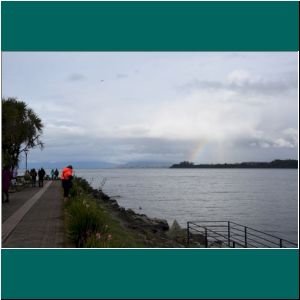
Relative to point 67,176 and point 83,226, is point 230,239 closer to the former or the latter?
point 67,176


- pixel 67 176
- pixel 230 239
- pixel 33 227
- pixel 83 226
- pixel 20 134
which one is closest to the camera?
pixel 83 226

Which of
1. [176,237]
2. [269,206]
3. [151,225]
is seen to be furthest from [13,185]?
[269,206]

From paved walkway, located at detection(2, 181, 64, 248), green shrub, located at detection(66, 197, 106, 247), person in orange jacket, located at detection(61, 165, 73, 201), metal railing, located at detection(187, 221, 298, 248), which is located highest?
person in orange jacket, located at detection(61, 165, 73, 201)

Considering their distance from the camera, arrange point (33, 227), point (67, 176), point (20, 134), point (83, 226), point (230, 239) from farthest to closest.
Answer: point (20, 134) < point (230, 239) < point (67, 176) < point (33, 227) < point (83, 226)

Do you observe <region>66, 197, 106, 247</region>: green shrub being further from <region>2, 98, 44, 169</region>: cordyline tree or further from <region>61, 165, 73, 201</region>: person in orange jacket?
<region>2, 98, 44, 169</region>: cordyline tree

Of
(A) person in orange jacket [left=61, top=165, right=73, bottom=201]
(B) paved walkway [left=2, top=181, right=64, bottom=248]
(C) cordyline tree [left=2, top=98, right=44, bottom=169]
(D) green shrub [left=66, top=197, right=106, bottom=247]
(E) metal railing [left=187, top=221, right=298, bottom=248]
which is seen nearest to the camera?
(D) green shrub [left=66, top=197, right=106, bottom=247]

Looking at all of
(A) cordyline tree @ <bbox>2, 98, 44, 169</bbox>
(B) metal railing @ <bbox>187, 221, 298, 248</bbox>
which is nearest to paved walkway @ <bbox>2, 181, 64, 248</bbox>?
(B) metal railing @ <bbox>187, 221, 298, 248</bbox>

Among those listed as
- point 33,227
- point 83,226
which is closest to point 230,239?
point 33,227

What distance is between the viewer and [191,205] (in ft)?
141

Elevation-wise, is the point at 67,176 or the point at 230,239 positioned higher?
the point at 67,176

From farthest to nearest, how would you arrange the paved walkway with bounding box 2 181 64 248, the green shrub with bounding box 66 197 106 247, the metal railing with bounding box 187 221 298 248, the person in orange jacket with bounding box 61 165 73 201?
the person in orange jacket with bounding box 61 165 73 201, the metal railing with bounding box 187 221 298 248, the paved walkway with bounding box 2 181 64 248, the green shrub with bounding box 66 197 106 247

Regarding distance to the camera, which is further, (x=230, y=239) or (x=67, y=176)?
(x=230, y=239)

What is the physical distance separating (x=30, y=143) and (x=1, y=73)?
26947 millimetres

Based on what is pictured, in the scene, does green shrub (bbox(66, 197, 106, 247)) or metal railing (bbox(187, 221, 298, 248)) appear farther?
metal railing (bbox(187, 221, 298, 248))
